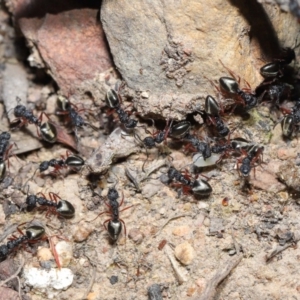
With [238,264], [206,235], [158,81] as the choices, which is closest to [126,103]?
[158,81]

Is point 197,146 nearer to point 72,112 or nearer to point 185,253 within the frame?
point 185,253

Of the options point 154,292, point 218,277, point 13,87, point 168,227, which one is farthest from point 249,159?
point 13,87

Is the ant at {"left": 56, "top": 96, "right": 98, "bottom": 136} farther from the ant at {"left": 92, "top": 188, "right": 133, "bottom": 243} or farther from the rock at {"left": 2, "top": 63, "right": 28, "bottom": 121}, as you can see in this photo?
the ant at {"left": 92, "top": 188, "right": 133, "bottom": 243}

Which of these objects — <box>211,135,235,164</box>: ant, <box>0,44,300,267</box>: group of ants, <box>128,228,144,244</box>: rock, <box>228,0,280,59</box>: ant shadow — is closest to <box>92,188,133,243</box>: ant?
<box>0,44,300,267</box>: group of ants

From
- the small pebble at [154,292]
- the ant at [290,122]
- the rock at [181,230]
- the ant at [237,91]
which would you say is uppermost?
the ant at [237,91]

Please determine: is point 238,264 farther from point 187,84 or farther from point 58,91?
point 58,91

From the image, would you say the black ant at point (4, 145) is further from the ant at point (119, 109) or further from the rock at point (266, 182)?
the rock at point (266, 182)

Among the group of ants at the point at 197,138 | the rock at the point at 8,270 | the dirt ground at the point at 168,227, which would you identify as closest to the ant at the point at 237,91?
the group of ants at the point at 197,138
